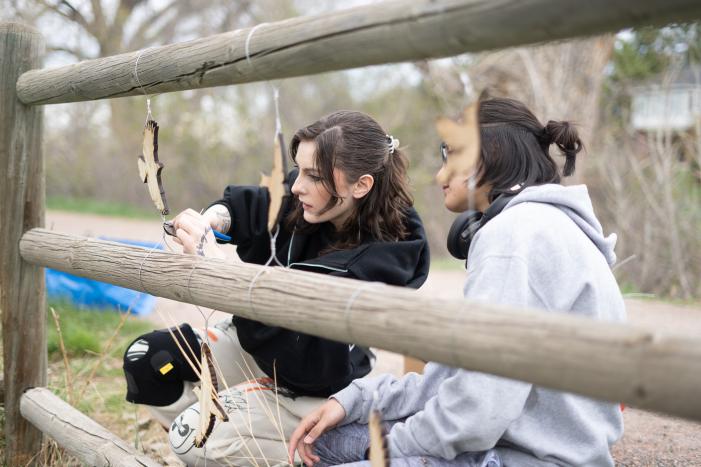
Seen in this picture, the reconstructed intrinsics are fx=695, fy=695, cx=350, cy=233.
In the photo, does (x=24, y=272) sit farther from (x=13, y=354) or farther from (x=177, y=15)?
(x=177, y=15)

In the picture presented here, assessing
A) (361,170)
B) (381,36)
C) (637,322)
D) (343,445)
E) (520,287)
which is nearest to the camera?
(381,36)

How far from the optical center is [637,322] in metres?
2.78

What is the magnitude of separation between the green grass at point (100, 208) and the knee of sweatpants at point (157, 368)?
9734mm

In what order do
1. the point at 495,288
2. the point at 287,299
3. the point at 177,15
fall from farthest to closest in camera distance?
the point at 177,15 → the point at 495,288 → the point at 287,299

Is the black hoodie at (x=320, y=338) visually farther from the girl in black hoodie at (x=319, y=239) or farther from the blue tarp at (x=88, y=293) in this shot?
the blue tarp at (x=88, y=293)

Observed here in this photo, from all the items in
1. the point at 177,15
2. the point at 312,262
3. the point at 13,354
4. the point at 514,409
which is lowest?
the point at 13,354

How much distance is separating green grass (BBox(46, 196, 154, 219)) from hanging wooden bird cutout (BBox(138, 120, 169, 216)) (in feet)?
33.9

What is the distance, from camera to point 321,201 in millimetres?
2193

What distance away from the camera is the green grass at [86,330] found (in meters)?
4.00

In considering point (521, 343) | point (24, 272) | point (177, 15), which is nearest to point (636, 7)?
point (521, 343)

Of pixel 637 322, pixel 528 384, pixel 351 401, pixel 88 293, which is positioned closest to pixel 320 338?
pixel 351 401

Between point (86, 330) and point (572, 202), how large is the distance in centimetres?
357

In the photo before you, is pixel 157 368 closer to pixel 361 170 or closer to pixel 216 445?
pixel 216 445

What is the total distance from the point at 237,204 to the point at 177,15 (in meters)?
14.5
